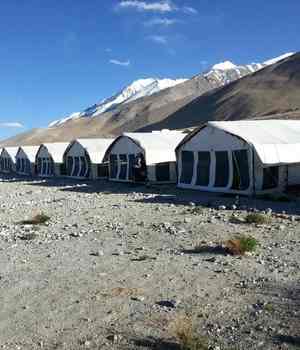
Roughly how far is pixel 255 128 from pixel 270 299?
725 inches

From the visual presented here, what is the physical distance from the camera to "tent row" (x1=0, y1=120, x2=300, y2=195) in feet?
80.8

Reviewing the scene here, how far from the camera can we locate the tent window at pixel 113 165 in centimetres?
3679

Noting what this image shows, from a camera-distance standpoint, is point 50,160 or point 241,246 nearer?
point 241,246

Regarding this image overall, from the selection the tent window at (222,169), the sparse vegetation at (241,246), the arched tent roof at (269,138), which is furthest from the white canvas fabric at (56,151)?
the sparse vegetation at (241,246)

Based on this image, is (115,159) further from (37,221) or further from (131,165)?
(37,221)

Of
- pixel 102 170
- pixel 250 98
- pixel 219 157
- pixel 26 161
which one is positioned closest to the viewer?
pixel 219 157

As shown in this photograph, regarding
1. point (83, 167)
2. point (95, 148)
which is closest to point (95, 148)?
point (95, 148)

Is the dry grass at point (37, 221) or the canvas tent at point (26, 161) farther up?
the canvas tent at point (26, 161)

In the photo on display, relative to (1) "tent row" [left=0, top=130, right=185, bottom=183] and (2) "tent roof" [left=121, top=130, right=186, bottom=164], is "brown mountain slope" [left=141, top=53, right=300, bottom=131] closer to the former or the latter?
(1) "tent row" [left=0, top=130, right=185, bottom=183]

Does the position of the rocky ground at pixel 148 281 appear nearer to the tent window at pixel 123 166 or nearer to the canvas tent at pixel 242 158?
the canvas tent at pixel 242 158

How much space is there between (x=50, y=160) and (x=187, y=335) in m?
43.4

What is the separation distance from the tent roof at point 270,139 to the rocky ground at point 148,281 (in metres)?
4.84

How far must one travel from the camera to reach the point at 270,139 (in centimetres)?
2573

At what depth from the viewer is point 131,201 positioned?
24.7 meters
